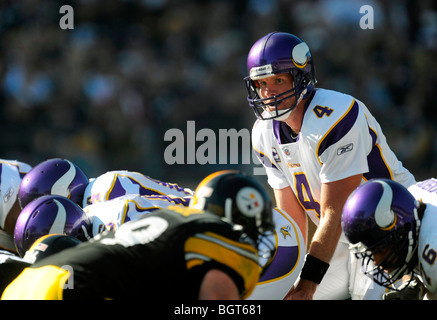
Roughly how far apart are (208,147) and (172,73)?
66.6 inches

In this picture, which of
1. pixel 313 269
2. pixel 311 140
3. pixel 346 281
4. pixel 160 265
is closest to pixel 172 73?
pixel 346 281

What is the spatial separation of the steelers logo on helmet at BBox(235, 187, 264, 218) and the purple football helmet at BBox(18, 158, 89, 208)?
2713 mm

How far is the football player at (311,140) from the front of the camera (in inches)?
144

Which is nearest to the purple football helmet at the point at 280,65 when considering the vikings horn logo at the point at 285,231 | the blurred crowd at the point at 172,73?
the vikings horn logo at the point at 285,231

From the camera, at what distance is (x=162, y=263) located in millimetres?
2398

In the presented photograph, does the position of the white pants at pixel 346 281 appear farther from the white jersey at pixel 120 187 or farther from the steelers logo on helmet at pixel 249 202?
the steelers logo on helmet at pixel 249 202

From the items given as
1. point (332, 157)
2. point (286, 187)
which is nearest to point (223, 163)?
point (286, 187)

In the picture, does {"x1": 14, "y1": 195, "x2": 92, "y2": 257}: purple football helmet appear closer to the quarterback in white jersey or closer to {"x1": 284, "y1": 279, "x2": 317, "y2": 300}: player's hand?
the quarterback in white jersey

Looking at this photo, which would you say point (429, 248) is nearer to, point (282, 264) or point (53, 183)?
point (282, 264)

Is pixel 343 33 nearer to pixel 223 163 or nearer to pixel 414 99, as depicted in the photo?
pixel 414 99

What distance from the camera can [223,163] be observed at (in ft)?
27.8

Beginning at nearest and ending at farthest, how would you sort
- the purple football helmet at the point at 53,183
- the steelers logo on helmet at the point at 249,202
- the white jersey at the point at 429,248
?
1. the steelers logo on helmet at the point at 249,202
2. the white jersey at the point at 429,248
3. the purple football helmet at the point at 53,183

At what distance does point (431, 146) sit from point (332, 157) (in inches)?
237

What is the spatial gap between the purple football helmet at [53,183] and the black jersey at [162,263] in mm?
2669
